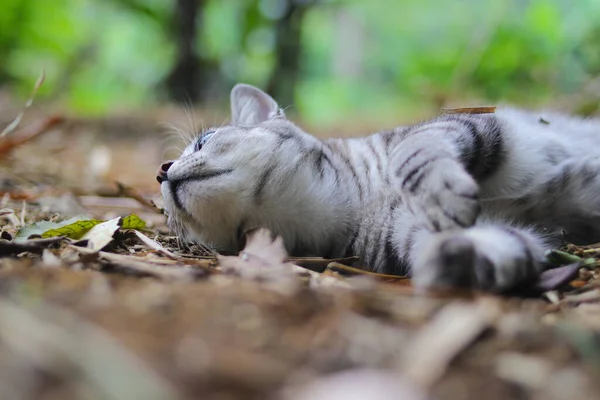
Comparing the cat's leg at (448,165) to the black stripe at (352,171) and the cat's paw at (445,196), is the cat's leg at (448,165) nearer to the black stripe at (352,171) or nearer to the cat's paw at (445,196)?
the cat's paw at (445,196)

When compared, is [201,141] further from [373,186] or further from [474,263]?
[474,263]

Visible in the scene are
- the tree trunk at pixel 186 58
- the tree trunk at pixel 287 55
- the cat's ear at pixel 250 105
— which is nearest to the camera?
the cat's ear at pixel 250 105

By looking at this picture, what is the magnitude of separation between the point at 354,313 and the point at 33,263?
825mm

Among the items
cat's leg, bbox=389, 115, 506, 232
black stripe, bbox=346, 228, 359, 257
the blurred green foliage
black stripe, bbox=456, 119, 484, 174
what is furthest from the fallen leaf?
the blurred green foliage

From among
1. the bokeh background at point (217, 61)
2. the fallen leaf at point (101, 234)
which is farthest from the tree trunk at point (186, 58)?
the fallen leaf at point (101, 234)

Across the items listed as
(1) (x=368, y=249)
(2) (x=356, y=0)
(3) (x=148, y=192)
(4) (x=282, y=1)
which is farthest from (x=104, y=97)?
(1) (x=368, y=249)

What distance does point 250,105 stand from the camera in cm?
272

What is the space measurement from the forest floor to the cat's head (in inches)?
16.9

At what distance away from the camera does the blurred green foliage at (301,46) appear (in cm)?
670

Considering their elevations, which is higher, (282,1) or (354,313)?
(282,1)

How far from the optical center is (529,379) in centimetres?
89

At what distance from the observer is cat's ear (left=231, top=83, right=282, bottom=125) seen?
8.84 ft

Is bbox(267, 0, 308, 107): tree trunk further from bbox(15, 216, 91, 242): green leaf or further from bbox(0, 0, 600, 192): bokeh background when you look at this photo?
bbox(15, 216, 91, 242): green leaf

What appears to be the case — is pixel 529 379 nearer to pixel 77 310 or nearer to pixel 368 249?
pixel 77 310
